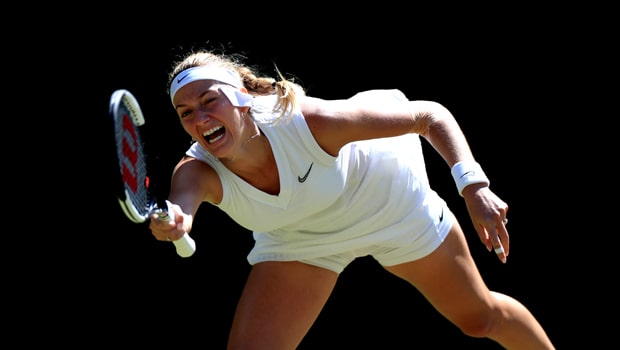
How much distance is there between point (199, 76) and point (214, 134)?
0.60 ft

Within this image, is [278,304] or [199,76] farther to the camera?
[278,304]

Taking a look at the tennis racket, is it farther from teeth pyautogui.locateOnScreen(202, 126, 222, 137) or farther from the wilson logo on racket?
teeth pyautogui.locateOnScreen(202, 126, 222, 137)

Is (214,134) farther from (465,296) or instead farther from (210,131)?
(465,296)

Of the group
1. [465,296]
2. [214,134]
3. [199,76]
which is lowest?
[465,296]

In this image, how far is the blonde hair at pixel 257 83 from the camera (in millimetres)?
3533

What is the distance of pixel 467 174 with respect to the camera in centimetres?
339

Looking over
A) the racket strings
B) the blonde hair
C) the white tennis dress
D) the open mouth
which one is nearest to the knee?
the white tennis dress

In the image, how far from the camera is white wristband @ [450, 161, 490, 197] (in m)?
3.38

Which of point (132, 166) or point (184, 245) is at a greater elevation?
point (132, 166)

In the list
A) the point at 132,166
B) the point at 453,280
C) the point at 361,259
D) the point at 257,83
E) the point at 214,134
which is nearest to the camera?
the point at 132,166

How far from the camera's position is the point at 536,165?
5.12 metres

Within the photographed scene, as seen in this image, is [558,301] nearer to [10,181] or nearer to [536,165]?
[536,165]

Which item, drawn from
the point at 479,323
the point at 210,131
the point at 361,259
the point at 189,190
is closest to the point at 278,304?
the point at 189,190

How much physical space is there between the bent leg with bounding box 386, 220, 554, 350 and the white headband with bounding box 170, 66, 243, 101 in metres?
0.92
